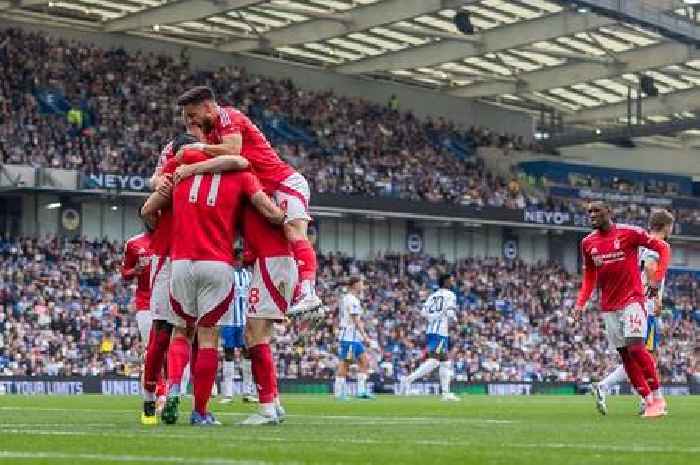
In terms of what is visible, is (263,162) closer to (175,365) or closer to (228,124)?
(228,124)

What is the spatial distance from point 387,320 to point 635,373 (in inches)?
1441

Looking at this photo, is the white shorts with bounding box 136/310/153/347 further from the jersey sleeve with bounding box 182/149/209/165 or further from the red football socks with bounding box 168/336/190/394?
the jersey sleeve with bounding box 182/149/209/165

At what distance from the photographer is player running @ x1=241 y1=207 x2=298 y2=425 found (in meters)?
12.9

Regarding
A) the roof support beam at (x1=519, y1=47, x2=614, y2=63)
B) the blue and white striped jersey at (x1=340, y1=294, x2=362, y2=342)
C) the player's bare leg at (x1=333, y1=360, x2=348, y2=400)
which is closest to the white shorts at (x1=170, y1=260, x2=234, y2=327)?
the player's bare leg at (x1=333, y1=360, x2=348, y2=400)

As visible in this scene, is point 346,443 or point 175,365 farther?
point 175,365

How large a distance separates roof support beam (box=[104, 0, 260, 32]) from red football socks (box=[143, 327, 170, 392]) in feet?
129

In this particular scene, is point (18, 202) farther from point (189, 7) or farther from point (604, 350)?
point (604, 350)

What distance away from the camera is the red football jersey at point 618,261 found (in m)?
17.9

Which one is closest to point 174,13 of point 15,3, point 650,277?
point 15,3

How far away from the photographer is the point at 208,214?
12.5 metres

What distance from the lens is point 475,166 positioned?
224ft

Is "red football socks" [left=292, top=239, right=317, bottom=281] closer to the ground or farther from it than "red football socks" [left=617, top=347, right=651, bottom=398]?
farther from it

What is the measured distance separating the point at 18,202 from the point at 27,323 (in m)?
8.30

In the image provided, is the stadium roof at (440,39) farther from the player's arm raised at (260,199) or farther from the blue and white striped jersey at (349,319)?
the player's arm raised at (260,199)
